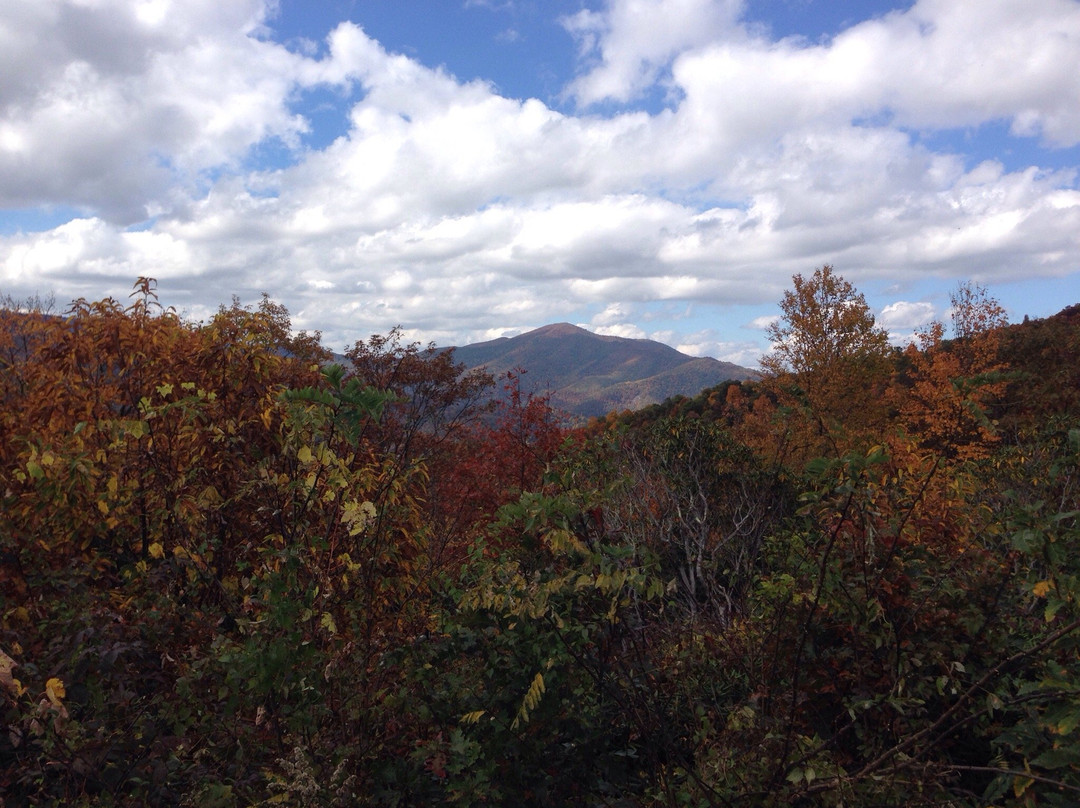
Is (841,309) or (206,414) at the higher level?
(841,309)

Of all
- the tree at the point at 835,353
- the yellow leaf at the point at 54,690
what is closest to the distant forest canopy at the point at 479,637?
the yellow leaf at the point at 54,690

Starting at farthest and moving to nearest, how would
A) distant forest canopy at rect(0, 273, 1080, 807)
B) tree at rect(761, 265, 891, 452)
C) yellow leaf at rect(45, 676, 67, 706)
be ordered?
tree at rect(761, 265, 891, 452), distant forest canopy at rect(0, 273, 1080, 807), yellow leaf at rect(45, 676, 67, 706)

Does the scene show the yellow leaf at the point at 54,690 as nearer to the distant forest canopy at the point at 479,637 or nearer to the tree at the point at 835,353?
the distant forest canopy at the point at 479,637

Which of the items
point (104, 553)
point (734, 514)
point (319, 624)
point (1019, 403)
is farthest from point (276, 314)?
point (1019, 403)

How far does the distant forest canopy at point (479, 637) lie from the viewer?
232 cm

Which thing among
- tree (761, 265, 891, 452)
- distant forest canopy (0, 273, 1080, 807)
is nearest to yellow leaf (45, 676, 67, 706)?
distant forest canopy (0, 273, 1080, 807)

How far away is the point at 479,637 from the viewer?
3.04 metres

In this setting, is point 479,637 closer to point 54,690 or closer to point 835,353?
point 54,690

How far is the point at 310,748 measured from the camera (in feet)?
8.57

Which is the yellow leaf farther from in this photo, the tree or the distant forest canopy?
the tree

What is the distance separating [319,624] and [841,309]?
96.6ft

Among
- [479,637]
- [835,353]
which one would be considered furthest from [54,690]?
[835,353]

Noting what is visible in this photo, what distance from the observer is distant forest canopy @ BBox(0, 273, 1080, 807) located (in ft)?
7.60

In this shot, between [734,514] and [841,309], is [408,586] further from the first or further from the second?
[841,309]
